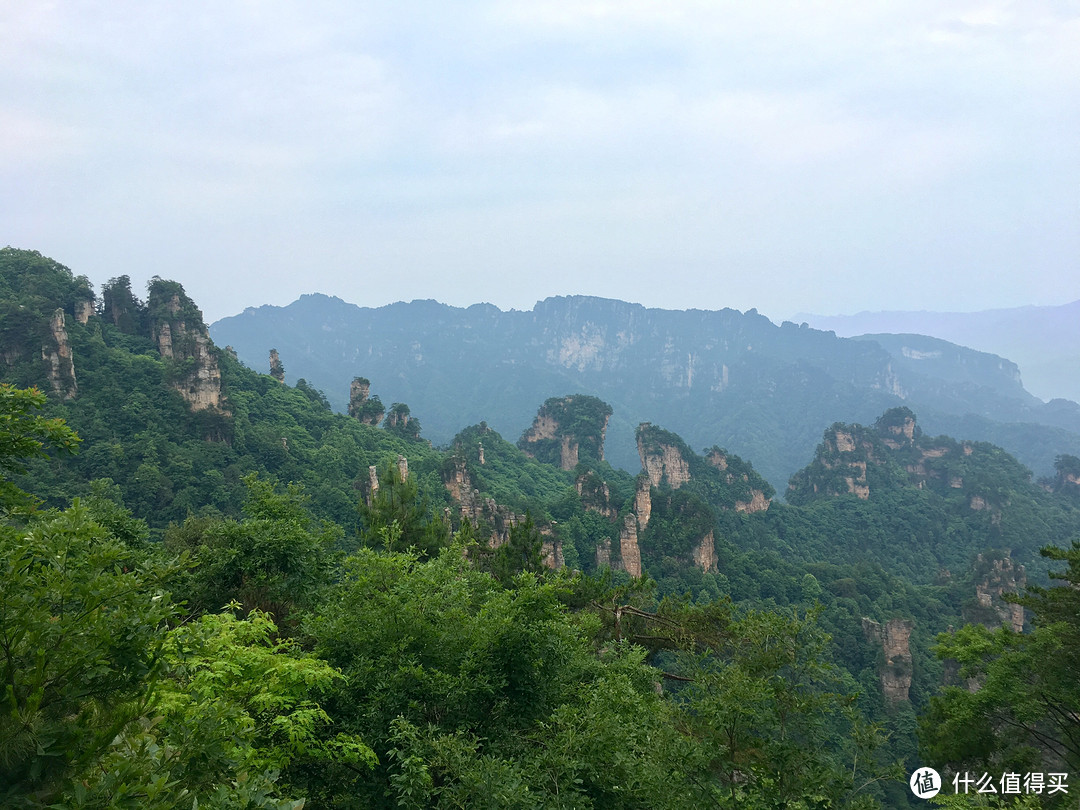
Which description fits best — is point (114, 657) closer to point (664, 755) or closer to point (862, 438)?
point (664, 755)

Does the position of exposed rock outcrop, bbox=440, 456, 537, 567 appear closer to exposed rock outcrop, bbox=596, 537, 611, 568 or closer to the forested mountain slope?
the forested mountain slope

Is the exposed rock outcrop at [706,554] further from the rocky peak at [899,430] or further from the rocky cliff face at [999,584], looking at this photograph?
the rocky peak at [899,430]

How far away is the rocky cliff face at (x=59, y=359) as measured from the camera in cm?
3766

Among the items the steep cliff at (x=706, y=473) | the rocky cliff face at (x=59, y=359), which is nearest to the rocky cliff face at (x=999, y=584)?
the steep cliff at (x=706, y=473)

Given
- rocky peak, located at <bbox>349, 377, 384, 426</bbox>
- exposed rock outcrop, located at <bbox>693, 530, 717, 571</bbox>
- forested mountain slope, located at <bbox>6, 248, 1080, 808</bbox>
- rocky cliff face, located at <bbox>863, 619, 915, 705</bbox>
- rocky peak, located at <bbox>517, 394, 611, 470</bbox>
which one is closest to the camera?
forested mountain slope, located at <bbox>6, 248, 1080, 808</bbox>

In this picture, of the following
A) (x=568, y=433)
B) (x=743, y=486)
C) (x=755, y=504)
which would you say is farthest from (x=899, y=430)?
(x=568, y=433)

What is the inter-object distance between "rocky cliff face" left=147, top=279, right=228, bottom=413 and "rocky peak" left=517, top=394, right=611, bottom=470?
4968 cm

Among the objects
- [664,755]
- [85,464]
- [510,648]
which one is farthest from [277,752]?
[85,464]

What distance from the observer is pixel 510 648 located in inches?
372

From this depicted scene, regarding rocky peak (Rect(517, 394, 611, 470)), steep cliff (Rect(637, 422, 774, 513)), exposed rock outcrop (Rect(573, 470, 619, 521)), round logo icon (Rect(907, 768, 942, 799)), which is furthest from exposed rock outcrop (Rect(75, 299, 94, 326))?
steep cliff (Rect(637, 422, 774, 513))

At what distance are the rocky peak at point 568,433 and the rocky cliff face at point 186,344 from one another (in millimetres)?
49682

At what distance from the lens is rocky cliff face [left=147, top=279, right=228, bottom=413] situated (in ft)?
142

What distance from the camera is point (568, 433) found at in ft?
290

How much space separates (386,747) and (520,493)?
54692 mm
